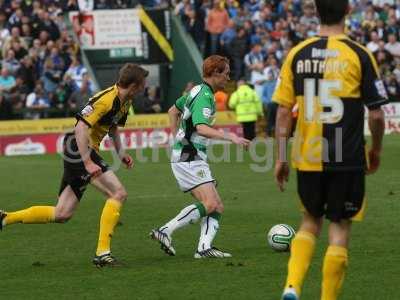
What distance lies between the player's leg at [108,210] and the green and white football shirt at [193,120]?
826 millimetres

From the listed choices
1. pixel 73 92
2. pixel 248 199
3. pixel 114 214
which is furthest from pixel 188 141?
pixel 73 92

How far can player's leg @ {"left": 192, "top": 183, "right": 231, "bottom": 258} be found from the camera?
11461 millimetres

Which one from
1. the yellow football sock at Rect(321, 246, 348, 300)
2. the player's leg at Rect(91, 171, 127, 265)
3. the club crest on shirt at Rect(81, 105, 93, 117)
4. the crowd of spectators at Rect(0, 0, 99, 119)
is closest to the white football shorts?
the player's leg at Rect(91, 171, 127, 265)

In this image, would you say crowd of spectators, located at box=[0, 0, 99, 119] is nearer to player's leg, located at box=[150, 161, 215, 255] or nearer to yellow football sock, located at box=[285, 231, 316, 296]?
player's leg, located at box=[150, 161, 215, 255]

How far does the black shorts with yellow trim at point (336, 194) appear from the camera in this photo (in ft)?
26.2

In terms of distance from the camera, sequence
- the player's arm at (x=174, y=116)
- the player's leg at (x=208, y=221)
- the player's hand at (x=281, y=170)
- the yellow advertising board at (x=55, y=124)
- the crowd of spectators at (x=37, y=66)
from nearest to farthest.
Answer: the player's hand at (x=281, y=170) < the player's leg at (x=208, y=221) < the player's arm at (x=174, y=116) < the yellow advertising board at (x=55, y=124) < the crowd of spectators at (x=37, y=66)

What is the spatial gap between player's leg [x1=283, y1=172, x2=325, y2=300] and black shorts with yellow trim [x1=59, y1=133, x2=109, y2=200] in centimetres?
347

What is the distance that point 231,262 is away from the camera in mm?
11078

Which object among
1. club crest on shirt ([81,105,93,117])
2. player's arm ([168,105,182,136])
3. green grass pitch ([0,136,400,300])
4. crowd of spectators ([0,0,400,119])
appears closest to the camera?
green grass pitch ([0,136,400,300])

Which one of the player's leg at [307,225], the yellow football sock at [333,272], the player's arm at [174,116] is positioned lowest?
the yellow football sock at [333,272]

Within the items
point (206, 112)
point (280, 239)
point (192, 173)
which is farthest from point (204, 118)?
point (280, 239)

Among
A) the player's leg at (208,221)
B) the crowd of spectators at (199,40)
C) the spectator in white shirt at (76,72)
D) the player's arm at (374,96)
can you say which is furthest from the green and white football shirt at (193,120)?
the spectator in white shirt at (76,72)

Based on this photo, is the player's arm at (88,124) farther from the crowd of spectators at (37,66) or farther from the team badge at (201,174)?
the crowd of spectators at (37,66)

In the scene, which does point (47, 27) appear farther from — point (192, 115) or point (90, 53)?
point (192, 115)
